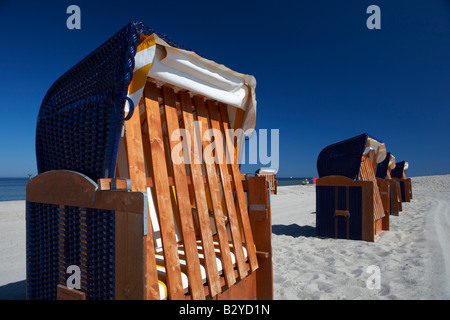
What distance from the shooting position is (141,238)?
125 cm

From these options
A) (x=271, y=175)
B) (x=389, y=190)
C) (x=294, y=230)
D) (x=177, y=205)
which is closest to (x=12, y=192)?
(x=271, y=175)

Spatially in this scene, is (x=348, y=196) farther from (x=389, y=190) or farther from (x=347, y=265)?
(x=389, y=190)

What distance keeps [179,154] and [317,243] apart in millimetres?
4343

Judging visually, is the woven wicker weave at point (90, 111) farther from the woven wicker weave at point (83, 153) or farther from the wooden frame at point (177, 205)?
the wooden frame at point (177, 205)

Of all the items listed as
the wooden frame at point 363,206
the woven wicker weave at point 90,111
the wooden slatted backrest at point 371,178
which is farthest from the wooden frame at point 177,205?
the wooden slatted backrest at point 371,178

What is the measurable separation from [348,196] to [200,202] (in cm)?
458

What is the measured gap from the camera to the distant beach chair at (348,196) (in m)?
5.45

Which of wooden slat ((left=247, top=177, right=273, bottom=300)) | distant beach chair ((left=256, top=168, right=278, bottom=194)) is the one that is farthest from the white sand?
distant beach chair ((left=256, top=168, right=278, bottom=194))

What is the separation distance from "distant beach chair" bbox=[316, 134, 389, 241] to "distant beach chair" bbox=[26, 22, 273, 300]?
3.98 m

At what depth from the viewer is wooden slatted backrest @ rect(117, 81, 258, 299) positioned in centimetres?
164

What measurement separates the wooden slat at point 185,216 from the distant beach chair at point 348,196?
4.66 metres

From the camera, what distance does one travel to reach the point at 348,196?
563cm

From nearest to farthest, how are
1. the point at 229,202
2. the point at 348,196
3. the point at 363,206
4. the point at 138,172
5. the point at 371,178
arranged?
1. the point at 138,172
2. the point at 229,202
3. the point at 363,206
4. the point at 348,196
5. the point at 371,178

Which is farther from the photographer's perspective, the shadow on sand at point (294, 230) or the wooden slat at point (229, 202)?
the shadow on sand at point (294, 230)
